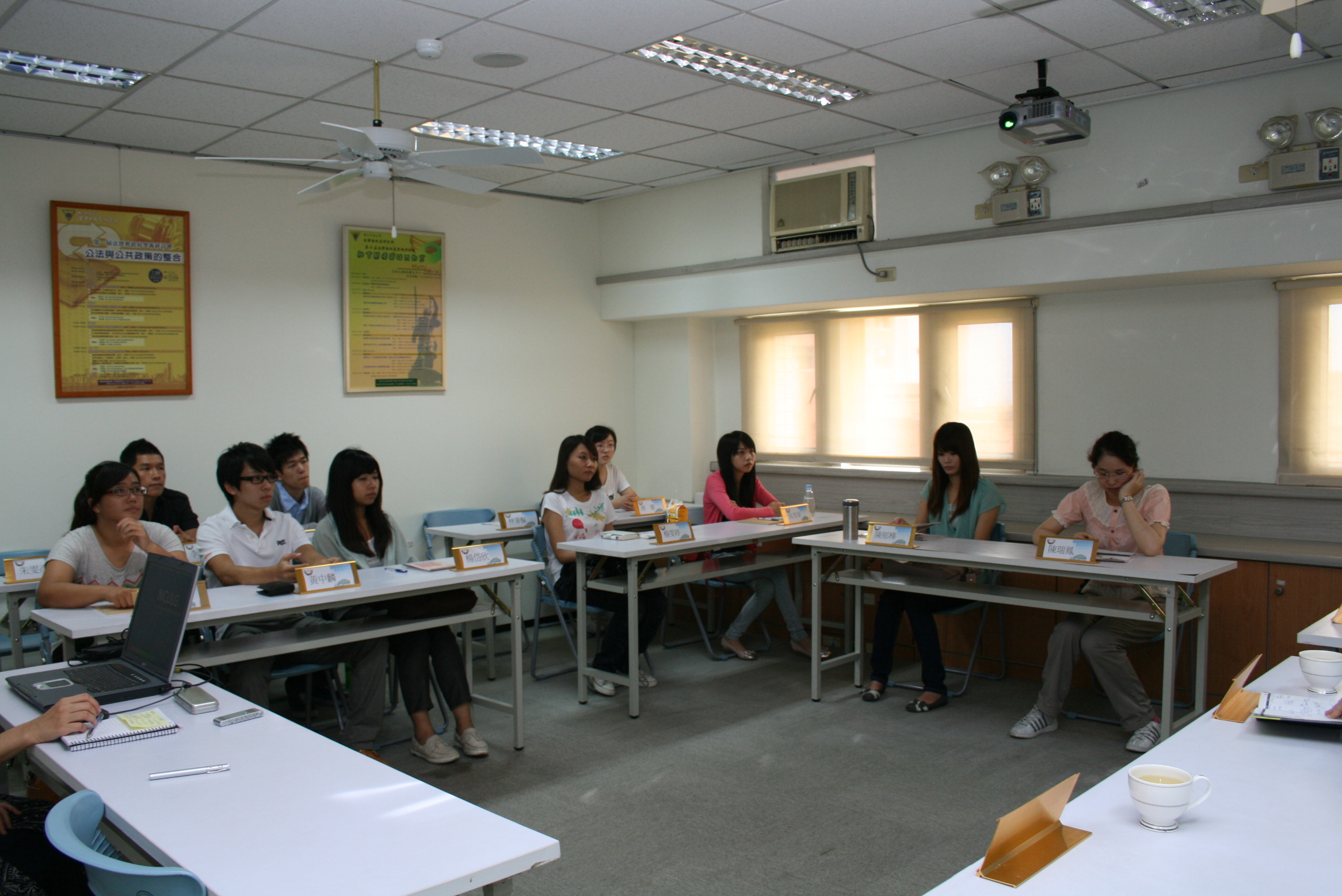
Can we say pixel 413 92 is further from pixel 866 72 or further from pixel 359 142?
pixel 866 72

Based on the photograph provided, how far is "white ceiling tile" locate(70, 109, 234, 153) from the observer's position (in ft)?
14.8

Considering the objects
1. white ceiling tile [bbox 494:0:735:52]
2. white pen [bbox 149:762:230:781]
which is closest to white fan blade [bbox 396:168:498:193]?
white ceiling tile [bbox 494:0:735:52]

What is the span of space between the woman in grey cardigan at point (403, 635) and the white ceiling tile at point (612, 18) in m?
1.73

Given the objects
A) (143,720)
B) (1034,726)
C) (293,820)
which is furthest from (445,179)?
(1034,726)

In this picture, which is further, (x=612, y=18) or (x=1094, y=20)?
(x=1094, y=20)

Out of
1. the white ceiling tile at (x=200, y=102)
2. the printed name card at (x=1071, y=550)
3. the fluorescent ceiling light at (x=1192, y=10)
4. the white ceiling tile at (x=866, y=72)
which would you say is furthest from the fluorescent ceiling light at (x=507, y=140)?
the printed name card at (x=1071, y=550)

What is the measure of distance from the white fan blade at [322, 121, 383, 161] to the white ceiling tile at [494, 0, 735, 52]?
626 mm

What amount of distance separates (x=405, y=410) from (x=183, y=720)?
3.93 meters

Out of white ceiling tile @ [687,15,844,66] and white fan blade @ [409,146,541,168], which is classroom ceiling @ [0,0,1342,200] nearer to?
white ceiling tile @ [687,15,844,66]

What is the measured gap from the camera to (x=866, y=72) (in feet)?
13.6

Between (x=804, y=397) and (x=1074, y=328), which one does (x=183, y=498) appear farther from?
(x=1074, y=328)

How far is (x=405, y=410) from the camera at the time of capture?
6.04 metres

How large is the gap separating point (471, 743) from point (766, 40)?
300cm

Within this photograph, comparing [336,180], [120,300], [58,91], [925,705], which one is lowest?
[925,705]
